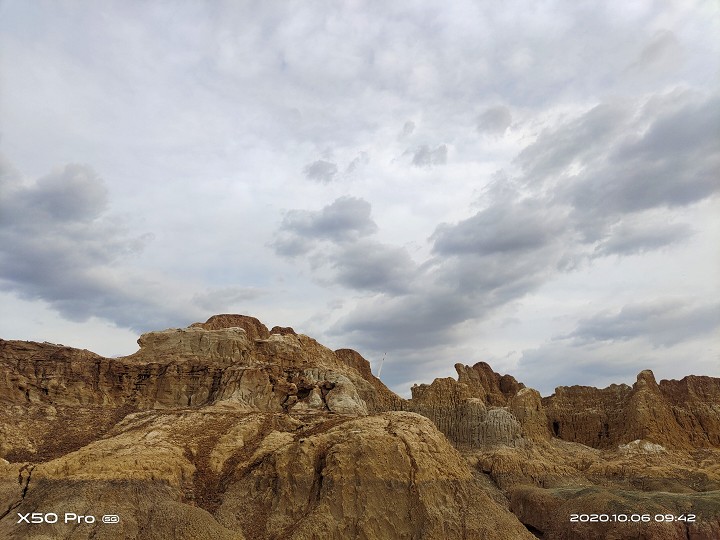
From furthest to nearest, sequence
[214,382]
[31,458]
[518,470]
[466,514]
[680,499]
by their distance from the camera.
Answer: [518,470], [214,382], [680,499], [31,458], [466,514]

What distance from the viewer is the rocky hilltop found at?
46.8 m

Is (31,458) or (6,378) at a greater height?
(6,378)

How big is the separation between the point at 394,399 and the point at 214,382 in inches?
2002

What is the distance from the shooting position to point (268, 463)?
53750 millimetres

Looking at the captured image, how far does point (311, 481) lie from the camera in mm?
51031

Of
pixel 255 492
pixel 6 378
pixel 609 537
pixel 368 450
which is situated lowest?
pixel 609 537

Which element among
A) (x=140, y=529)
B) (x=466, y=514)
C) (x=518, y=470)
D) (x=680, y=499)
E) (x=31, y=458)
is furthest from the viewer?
(x=518, y=470)

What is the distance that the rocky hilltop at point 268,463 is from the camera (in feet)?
154

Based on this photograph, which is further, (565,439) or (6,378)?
(565,439)

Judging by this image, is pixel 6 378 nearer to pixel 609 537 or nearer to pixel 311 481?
pixel 311 481

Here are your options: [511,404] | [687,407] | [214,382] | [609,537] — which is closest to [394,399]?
[511,404]

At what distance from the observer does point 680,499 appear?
6053cm

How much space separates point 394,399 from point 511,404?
23.1m

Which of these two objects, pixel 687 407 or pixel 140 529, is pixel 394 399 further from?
pixel 140 529
